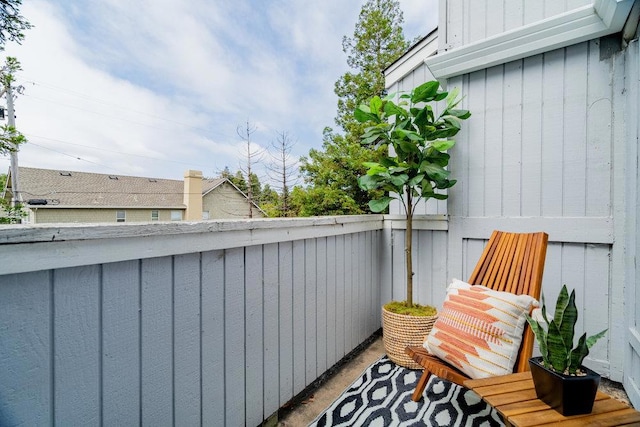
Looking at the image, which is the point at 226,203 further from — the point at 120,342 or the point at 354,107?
the point at 120,342

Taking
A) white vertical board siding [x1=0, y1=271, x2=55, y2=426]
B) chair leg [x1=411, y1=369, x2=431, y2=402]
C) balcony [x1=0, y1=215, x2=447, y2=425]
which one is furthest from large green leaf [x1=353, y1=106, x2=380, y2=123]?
white vertical board siding [x1=0, y1=271, x2=55, y2=426]

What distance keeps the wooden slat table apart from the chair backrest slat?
30 cm

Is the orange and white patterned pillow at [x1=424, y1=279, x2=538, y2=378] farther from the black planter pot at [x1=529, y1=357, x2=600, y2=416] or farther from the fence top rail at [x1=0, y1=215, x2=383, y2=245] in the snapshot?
the fence top rail at [x1=0, y1=215, x2=383, y2=245]

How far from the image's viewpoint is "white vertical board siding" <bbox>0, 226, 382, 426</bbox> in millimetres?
695

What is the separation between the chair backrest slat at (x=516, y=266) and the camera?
1.44 m

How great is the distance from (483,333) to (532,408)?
0.43 meters

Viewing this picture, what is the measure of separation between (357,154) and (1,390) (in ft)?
18.4

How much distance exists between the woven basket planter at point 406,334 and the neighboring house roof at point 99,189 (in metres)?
6.67

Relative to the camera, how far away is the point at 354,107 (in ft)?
23.3

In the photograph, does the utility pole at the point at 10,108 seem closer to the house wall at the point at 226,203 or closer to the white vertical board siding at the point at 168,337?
the white vertical board siding at the point at 168,337

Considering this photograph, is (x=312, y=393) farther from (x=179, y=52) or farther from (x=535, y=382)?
(x=179, y=52)

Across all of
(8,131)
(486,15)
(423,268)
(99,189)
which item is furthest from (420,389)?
(99,189)

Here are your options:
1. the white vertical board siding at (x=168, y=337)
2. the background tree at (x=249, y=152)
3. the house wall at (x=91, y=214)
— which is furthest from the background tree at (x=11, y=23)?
the background tree at (x=249, y=152)

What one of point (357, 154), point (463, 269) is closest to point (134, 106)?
point (357, 154)
